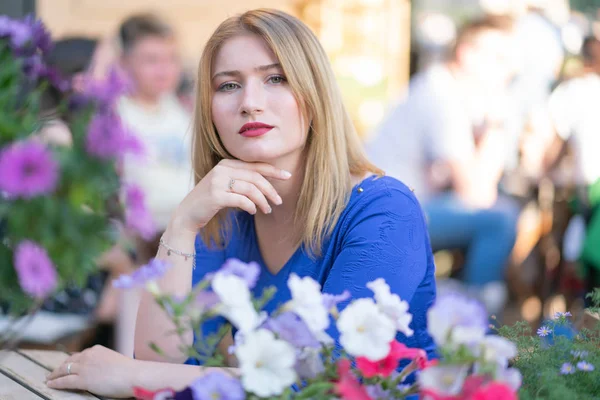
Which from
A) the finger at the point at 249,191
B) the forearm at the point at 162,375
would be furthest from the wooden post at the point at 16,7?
the forearm at the point at 162,375

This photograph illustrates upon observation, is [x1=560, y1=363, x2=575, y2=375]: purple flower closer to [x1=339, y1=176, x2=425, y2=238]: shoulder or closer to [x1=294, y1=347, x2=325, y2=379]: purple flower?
[x1=294, y1=347, x2=325, y2=379]: purple flower

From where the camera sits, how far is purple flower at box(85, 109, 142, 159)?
99 cm

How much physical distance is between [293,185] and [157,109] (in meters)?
2.00

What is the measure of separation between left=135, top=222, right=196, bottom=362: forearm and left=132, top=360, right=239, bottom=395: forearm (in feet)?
0.74

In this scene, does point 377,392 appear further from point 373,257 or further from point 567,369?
point 373,257

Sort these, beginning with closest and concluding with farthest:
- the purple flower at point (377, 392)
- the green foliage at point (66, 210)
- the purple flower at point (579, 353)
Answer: the purple flower at point (377, 392)
the green foliage at point (66, 210)
the purple flower at point (579, 353)

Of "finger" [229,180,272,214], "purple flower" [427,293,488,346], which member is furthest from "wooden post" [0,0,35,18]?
"purple flower" [427,293,488,346]

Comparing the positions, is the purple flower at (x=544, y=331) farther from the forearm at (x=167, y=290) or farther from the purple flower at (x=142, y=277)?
the forearm at (x=167, y=290)

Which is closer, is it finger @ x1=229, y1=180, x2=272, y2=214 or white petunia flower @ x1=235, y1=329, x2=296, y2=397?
white petunia flower @ x1=235, y1=329, x2=296, y2=397

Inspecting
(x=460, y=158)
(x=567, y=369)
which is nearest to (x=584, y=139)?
(x=460, y=158)

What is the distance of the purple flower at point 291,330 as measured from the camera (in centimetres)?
86

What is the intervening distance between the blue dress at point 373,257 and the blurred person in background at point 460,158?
2.14 metres

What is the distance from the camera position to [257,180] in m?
1.62

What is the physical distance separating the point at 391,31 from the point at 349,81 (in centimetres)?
46
